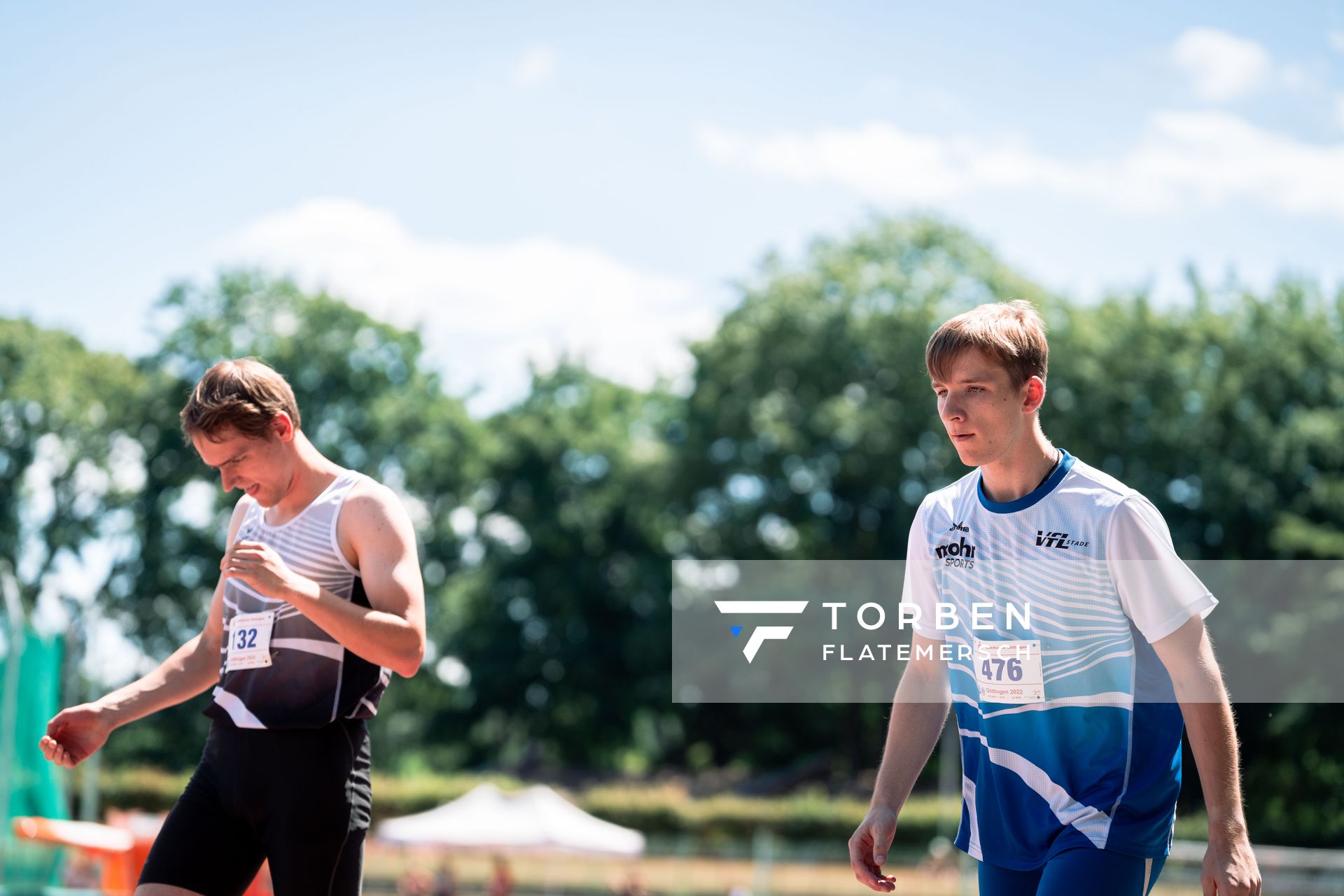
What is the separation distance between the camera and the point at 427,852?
37.1 m

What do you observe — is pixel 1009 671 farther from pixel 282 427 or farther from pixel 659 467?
pixel 659 467

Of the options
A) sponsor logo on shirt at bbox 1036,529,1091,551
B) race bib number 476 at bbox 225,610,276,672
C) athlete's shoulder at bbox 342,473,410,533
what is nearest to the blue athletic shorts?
sponsor logo on shirt at bbox 1036,529,1091,551

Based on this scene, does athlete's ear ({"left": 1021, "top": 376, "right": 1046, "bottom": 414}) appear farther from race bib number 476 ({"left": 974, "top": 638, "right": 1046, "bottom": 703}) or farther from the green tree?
the green tree

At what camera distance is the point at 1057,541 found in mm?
3375

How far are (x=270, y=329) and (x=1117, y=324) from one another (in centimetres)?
2946

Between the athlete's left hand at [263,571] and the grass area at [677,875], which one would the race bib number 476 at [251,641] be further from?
the grass area at [677,875]

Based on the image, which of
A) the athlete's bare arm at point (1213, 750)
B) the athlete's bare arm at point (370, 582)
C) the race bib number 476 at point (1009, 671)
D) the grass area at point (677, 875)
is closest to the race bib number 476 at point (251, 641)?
the athlete's bare arm at point (370, 582)

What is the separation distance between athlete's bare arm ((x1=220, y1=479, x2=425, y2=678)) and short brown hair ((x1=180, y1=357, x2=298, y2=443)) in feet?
1.10

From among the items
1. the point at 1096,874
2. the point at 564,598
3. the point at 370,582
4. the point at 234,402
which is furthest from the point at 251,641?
the point at 564,598

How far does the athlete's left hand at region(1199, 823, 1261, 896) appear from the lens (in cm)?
287

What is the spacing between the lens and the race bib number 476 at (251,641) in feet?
12.8

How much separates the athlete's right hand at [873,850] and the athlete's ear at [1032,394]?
43.7 inches

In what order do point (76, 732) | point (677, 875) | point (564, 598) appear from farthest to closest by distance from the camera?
point (564, 598) → point (677, 875) → point (76, 732)

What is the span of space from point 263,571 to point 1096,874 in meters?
2.15
